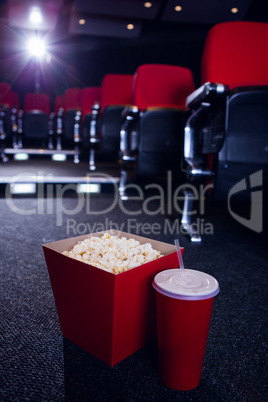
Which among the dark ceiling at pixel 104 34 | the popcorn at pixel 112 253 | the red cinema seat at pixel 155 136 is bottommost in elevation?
the popcorn at pixel 112 253

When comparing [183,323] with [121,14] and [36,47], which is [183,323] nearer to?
[121,14]

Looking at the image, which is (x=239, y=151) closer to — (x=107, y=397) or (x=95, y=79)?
(x=107, y=397)

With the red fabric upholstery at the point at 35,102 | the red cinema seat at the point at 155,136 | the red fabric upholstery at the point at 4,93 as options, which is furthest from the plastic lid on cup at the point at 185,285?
the red fabric upholstery at the point at 35,102

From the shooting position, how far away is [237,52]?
172 cm

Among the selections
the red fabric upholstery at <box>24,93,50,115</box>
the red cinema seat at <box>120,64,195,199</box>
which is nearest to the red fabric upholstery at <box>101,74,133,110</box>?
the red cinema seat at <box>120,64,195,199</box>

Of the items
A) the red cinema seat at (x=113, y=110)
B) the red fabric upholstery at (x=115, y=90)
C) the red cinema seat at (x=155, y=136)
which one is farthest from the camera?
the red fabric upholstery at (x=115, y=90)

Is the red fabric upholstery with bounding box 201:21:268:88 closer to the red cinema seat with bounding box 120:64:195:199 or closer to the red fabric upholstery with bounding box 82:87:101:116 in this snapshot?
the red cinema seat with bounding box 120:64:195:199

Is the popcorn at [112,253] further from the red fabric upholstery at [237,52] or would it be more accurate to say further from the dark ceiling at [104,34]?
the dark ceiling at [104,34]

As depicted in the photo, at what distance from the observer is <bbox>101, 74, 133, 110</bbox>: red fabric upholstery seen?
3605 millimetres

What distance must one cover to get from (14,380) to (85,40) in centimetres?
753

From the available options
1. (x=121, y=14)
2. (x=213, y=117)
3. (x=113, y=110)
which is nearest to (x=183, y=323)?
(x=213, y=117)

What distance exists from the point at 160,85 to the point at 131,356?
7.53 ft

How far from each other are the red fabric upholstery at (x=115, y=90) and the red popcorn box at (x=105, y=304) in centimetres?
313

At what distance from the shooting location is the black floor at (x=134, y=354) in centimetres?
60
